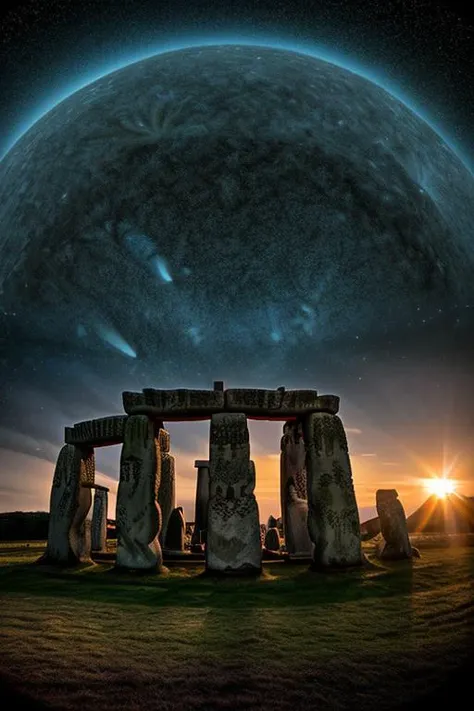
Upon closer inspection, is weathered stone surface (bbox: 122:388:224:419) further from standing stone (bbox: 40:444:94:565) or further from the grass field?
the grass field

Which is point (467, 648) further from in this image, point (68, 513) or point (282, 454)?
point (282, 454)

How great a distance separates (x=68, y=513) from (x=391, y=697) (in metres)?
8.78

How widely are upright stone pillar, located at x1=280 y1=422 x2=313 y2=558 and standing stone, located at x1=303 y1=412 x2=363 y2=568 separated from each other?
→ 1.84 meters

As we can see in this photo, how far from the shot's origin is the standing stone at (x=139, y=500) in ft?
30.0

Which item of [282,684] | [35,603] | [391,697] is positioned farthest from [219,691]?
[35,603]

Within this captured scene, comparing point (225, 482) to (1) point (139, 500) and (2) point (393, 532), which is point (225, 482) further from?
(2) point (393, 532)

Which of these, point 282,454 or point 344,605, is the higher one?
point 282,454

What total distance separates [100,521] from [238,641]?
10433mm

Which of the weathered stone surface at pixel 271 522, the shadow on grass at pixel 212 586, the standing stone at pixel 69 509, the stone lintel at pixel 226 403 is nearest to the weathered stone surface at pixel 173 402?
the stone lintel at pixel 226 403

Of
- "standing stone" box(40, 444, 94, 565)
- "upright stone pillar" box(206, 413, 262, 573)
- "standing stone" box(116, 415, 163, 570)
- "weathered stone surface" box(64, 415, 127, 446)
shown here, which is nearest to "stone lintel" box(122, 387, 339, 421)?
"upright stone pillar" box(206, 413, 262, 573)

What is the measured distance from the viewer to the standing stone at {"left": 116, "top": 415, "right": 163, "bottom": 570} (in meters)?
9.13

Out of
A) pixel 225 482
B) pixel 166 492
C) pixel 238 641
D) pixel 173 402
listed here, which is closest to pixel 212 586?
pixel 225 482

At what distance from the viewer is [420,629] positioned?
4.91m

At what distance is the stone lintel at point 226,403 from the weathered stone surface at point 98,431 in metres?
0.81
